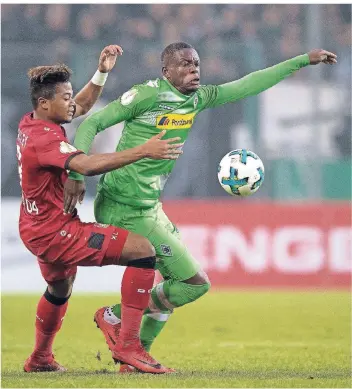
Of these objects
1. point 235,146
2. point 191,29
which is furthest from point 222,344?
point 191,29

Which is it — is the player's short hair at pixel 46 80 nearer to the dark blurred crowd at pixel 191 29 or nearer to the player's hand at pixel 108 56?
the player's hand at pixel 108 56

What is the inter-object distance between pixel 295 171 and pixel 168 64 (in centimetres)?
774

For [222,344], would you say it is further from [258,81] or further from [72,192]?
[72,192]

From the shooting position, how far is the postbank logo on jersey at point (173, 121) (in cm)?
744

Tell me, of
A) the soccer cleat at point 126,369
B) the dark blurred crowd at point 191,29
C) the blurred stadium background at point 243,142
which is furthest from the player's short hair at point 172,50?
the dark blurred crowd at point 191,29

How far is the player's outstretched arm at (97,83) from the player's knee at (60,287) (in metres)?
1.32

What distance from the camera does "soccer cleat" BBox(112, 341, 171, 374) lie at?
7031 millimetres

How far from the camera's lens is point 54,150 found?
6738 millimetres

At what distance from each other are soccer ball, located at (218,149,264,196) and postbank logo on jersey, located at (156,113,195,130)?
1.37 ft

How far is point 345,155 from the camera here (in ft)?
50.9

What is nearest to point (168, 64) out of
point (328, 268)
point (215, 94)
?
point (215, 94)

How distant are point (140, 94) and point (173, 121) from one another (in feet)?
1.17

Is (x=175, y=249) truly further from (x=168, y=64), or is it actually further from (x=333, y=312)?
(x=333, y=312)

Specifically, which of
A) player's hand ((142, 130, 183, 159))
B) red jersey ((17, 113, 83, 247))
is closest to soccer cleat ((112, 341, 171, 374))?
red jersey ((17, 113, 83, 247))
